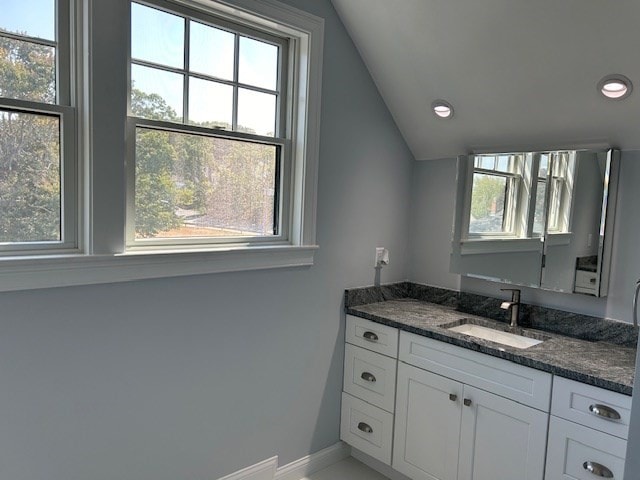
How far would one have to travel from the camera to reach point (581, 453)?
73.1 inches

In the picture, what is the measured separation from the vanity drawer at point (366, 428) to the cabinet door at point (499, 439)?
1.46 ft

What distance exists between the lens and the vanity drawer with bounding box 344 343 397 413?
8.45 ft

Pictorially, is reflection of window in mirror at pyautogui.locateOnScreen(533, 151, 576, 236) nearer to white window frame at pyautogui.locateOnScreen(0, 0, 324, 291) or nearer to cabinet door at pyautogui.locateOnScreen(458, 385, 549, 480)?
cabinet door at pyautogui.locateOnScreen(458, 385, 549, 480)

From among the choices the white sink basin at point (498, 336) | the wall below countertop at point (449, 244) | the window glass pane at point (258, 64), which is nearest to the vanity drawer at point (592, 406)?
the white sink basin at point (498, 336)

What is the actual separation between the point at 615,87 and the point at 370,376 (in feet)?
5.90

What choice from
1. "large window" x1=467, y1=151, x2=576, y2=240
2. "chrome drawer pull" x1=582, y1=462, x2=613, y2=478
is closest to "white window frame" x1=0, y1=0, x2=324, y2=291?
"large window" x1=467, y1=151, x2=576, y2=240

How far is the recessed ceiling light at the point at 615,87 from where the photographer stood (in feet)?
6.52

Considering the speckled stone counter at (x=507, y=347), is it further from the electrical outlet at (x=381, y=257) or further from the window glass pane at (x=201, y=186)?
the window glass pane at (x=201, y=186)

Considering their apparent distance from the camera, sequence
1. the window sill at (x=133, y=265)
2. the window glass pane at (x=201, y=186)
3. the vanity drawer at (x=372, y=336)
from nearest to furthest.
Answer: the window sill at (x=133, y=265) < the window glass pane at (x=201, y=186) < the vanity drawer at (x=372, y=336)

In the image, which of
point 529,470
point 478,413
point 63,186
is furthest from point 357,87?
point 529,470

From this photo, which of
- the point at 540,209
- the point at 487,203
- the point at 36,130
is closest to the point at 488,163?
the point at 487,203

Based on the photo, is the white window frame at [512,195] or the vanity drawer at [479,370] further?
the white window frame at [512,195]

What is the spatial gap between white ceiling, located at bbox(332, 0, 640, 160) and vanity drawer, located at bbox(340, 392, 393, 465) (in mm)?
1533

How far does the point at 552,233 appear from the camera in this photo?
8.04 feet
